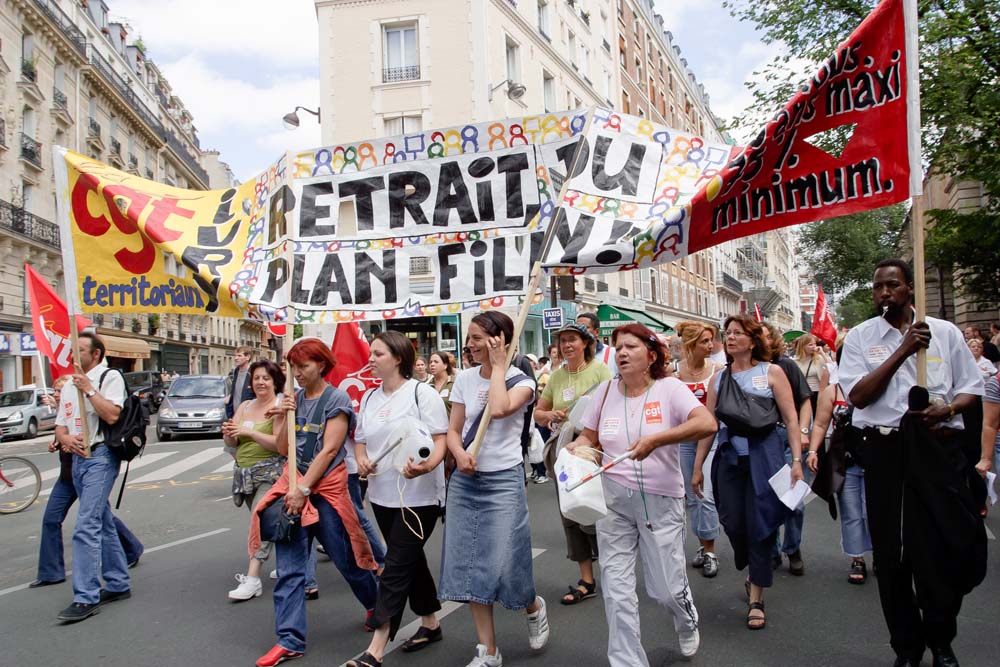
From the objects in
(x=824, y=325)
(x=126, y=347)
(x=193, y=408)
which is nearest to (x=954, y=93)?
(x=824, y=325)

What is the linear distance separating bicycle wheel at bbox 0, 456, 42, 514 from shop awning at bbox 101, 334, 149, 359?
29.1 metres

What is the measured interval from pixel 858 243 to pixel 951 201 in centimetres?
1543

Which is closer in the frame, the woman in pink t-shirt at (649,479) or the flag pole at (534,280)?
the woman in pink t-shirt at (649,479)

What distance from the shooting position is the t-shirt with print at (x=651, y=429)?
3930 mm

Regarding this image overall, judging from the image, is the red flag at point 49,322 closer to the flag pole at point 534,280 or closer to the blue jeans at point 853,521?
the flag pole at point 534,280

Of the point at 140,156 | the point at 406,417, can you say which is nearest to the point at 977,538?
the point at 406,417

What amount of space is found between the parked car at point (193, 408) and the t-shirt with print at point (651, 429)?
52.5ft

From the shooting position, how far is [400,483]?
172 inches

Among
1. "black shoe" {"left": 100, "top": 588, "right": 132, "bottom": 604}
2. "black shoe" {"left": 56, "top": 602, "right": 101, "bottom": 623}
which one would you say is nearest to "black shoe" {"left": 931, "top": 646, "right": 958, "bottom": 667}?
"black shoe" {"left": 56, "top": 602, "right": 101, "bottom": 623}

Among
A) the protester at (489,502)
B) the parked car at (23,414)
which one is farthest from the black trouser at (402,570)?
the parked car at (23,414)

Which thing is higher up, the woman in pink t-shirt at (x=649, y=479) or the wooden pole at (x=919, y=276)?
the wooden pole at (x=919, y=276)

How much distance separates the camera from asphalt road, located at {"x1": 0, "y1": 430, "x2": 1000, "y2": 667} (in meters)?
4.30

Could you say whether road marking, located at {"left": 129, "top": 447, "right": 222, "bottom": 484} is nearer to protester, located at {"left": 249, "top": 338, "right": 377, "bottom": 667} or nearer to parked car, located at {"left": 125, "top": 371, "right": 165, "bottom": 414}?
protester, located at {"left": 249, "top": 338, "right": 377, "bottom": 667}

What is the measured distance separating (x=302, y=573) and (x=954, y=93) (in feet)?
51.0
